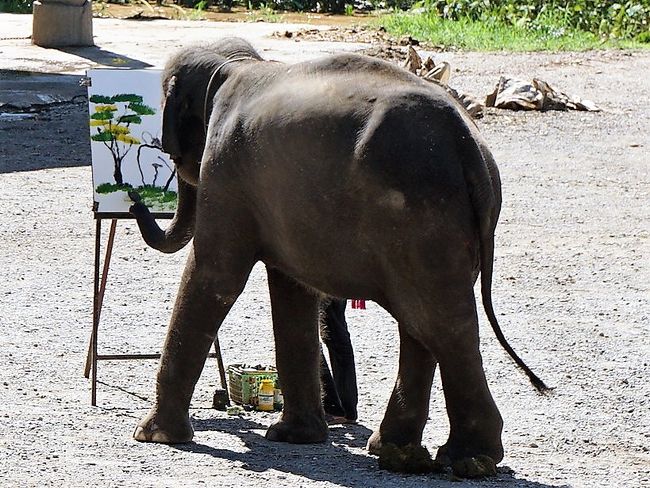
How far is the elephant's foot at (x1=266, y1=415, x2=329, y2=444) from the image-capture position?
6941 mm

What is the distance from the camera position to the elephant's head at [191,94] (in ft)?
22.8

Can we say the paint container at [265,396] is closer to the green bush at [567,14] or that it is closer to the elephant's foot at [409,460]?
the elephant's foot at [409,460]

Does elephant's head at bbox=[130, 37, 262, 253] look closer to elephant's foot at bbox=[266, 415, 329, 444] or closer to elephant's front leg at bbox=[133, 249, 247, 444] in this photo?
elephant's front leg at bbox=[133, 249, 247, 444]

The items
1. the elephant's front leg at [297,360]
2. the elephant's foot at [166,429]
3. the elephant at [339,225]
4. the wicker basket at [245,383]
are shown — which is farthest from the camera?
the wicker basket at [245,383]

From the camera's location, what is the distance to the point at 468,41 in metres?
24.5

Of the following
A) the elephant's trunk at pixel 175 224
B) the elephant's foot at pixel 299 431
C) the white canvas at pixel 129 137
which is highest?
the white canvas at pixel 129 137

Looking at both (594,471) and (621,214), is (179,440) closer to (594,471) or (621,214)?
(594,471)

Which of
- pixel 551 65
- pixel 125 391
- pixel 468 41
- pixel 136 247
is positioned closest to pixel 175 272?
pixel 136 247

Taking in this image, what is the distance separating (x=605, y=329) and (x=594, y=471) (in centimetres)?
278

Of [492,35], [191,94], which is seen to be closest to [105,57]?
[492,35]

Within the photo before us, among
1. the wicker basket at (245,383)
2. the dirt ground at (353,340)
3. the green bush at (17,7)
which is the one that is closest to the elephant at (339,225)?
the dirt ground at (353,340)

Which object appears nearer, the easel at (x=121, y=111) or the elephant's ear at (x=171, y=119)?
the elephant's ear at (x=171, y=119)

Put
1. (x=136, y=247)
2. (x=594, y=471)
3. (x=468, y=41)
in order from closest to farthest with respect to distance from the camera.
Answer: (x=594, y=471) → (x=136, y=247) → (x=468, y=41)

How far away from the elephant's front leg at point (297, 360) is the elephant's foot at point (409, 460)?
74 cm
